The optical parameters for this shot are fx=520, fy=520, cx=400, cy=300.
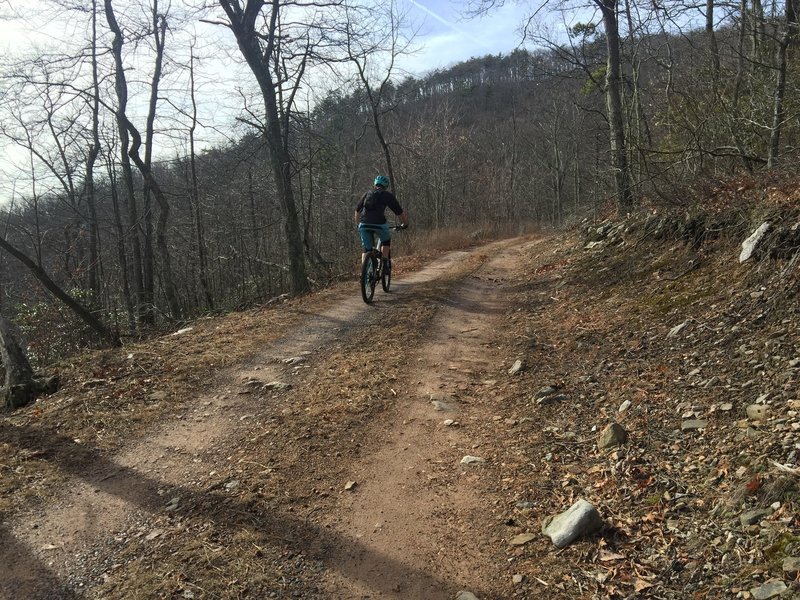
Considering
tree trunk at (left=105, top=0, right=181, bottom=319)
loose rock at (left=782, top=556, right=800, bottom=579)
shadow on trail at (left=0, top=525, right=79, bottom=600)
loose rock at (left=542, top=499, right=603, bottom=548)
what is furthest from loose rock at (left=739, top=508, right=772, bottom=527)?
tree trunk at (left=105, top=0, right=181, bottom=319)

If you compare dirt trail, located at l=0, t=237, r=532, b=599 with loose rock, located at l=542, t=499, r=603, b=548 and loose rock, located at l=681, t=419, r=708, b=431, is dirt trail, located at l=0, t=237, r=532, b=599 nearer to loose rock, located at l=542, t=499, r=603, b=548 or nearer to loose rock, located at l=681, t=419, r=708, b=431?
loose rock, located at l=542, t=499, r=603, b=548

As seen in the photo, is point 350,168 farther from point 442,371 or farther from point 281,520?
point 281,520

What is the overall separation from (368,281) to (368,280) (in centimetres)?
2

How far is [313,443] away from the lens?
4.17 metres

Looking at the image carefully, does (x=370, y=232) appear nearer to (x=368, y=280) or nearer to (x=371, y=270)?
(x=371, y=270)

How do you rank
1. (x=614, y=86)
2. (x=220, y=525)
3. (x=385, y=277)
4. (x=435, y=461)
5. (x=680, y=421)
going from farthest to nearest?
(x=614, y=86) < (x=385, y=277) < (x=435, y=461) < (x=680, y=421) < (x=220, y=525)

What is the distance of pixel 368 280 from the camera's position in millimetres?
8859

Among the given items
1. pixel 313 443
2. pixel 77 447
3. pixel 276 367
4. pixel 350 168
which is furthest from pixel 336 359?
pixel 350 168

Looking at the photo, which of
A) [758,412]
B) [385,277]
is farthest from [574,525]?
[385,277]

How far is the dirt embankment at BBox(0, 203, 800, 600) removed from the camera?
2.68 metres

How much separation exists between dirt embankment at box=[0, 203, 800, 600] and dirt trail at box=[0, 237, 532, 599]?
0.02 m

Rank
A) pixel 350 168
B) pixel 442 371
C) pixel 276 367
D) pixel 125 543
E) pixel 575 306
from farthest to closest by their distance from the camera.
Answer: pixel 350 168, pixel 575 306, pixel 276 367, pixel 442 371, pixel 125 543

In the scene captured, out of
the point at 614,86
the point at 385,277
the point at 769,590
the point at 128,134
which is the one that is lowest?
the point at 769,590

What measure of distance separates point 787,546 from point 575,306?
5033mm
